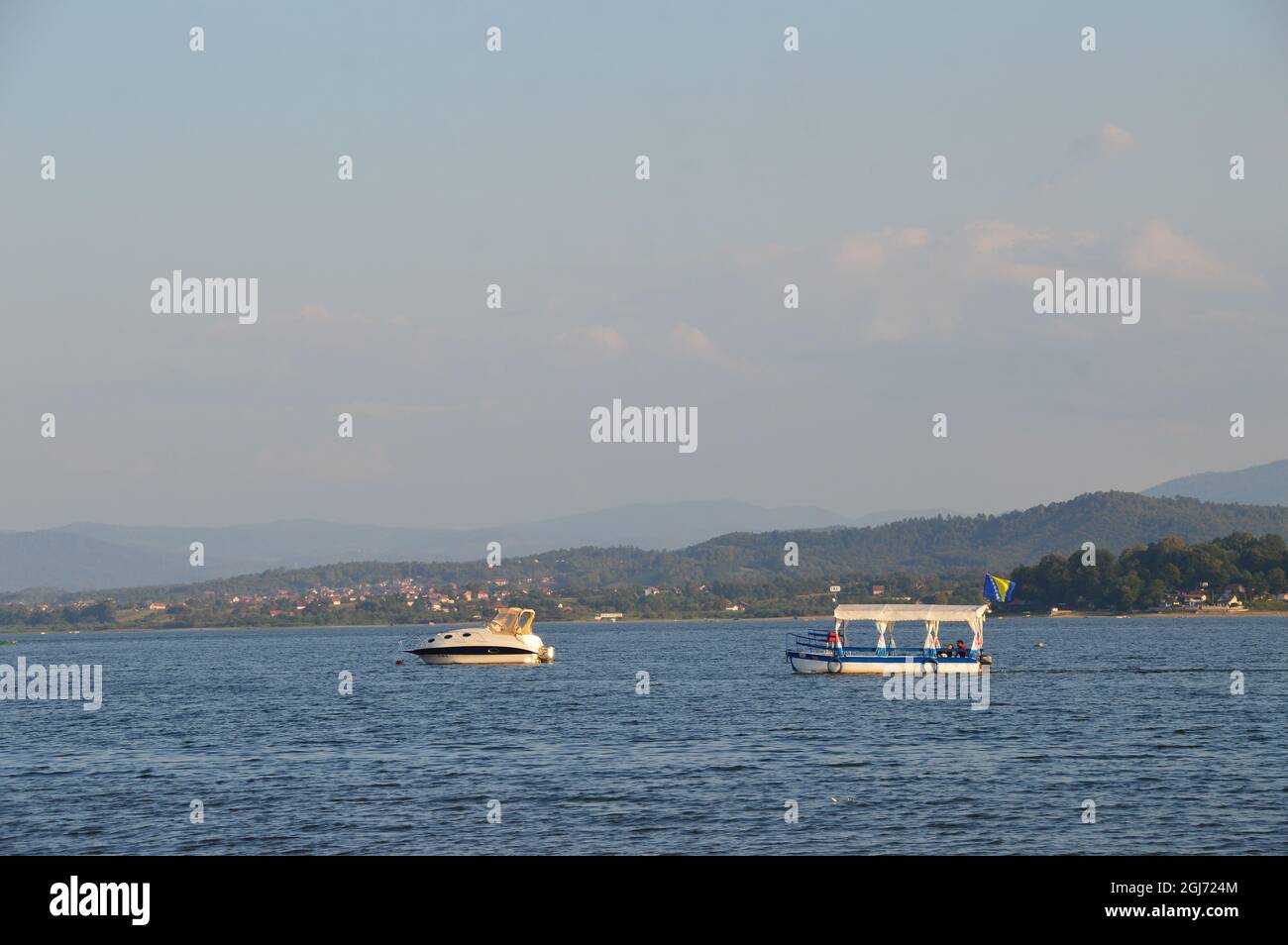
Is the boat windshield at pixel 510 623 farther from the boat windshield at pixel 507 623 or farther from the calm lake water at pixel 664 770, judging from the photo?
the calm lake water at pixel 664 770

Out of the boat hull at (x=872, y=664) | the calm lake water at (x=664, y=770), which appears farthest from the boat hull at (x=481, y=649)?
the boat hull at (x=872, y=664)

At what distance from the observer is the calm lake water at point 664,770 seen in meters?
39.4

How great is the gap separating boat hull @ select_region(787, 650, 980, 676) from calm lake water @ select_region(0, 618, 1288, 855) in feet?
7.31

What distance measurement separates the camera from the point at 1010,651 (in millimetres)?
158750

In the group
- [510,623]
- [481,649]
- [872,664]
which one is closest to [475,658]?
[481,649]

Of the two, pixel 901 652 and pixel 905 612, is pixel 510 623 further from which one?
pixel 905 612

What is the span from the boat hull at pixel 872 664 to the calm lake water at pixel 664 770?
223 cm

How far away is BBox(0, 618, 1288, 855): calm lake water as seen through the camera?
129 feet

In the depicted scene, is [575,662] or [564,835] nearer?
[564,835]
